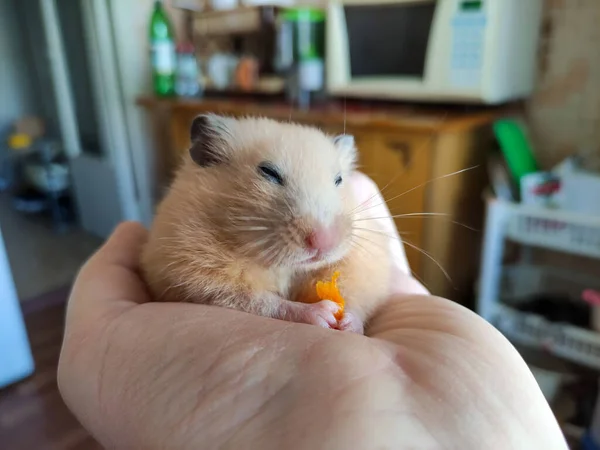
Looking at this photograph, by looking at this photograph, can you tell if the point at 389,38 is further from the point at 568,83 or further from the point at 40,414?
the point at 40,414

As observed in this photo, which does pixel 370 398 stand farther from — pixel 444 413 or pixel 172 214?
pixel 172 214

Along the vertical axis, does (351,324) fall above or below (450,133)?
below

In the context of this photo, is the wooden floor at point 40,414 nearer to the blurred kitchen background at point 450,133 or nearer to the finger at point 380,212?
the blurred kitchen background at point 450,133

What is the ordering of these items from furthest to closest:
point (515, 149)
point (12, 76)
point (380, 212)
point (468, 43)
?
point (12, 76) → point (515, 149) → point (468, 43) → point (380, 212)

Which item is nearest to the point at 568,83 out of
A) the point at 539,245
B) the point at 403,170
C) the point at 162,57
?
the point at 539,245

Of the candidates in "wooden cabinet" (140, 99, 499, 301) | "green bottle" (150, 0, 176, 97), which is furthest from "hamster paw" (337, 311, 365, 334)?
"green bottle" (150, 0, 176, 97)

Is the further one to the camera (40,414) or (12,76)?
(12,76)

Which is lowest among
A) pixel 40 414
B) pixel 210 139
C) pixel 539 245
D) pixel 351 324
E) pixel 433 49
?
pixel 40 414

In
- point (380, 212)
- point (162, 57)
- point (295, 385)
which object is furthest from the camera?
point (162, 57)
